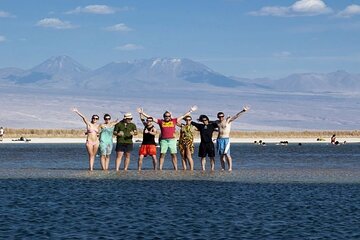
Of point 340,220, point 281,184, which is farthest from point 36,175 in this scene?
point 340,220

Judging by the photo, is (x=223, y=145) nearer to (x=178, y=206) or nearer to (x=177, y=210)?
(x=178, y=206)

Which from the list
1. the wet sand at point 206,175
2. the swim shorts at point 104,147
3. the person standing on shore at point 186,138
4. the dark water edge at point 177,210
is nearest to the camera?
the dark water edge at point 177,210

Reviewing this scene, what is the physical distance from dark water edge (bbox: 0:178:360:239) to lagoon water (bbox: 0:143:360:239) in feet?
0.06

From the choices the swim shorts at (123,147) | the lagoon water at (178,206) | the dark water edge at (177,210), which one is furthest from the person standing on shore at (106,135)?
the dark water edge at (177,210)

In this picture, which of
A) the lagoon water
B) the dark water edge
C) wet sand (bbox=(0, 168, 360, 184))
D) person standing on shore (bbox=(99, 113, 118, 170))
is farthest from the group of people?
the dark water edge

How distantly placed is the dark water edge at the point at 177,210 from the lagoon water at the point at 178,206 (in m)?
0.02

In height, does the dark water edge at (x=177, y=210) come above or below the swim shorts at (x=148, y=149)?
below

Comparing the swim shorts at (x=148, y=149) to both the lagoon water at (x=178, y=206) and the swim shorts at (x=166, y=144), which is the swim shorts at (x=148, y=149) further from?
the lagoon water at (x=178, y=206)

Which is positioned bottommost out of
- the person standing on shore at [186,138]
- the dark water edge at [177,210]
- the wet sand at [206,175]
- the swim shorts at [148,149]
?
the dark water edge at [177,210]

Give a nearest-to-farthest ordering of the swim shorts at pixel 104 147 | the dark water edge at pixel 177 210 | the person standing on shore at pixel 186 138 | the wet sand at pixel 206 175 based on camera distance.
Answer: the dark water edge at pixel 177 210, the wet sand at pixel 206 175, the person standing on shore at pixel 186 138, the swim shorts at pixel 104 147

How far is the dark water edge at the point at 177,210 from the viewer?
50.4 feet

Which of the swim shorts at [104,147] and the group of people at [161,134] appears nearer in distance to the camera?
the group of people at [161,134]

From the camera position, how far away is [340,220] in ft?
55.7

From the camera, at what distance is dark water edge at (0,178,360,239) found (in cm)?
1535
